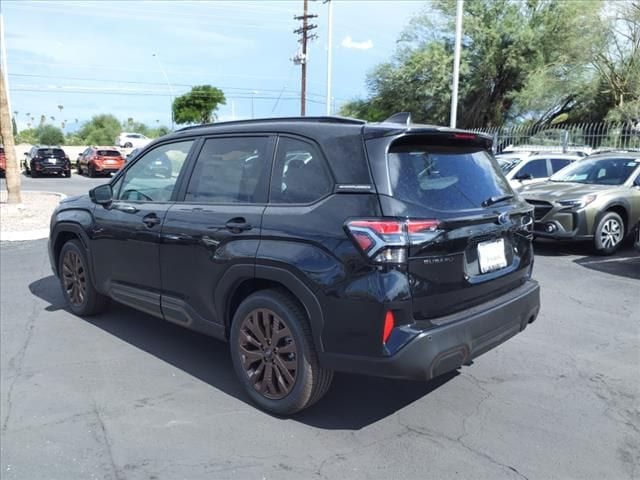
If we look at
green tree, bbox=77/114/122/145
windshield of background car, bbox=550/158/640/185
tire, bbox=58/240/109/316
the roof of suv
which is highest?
green tree, bbox=77/114/122/145

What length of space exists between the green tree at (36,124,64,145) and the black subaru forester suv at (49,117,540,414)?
236 feet

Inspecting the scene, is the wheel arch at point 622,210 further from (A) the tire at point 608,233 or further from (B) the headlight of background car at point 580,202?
(B) the headlight of background car at point 580,202

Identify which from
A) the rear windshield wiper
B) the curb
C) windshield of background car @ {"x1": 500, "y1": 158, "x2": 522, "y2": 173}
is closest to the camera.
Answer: the rear windshield wiper

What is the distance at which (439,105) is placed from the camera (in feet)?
104

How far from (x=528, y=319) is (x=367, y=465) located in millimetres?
1562

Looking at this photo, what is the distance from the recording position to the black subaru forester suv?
9.66ft

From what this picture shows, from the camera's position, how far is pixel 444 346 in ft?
9.79

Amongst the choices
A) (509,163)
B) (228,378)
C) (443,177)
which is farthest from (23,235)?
(509,163)

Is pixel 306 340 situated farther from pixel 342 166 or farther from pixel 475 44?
pixel 475 44

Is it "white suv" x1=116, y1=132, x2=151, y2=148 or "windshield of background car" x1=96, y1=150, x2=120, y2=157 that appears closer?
"windshield of background car" x1=96, y1=150, x2=120, y2=157

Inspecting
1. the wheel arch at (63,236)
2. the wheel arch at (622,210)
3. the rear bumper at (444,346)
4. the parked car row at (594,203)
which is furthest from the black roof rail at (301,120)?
the wheel arch at (622,210)

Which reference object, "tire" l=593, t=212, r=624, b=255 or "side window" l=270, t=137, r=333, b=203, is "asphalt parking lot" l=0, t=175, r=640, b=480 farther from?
"tire" l=593, t=212, r=624, b=255

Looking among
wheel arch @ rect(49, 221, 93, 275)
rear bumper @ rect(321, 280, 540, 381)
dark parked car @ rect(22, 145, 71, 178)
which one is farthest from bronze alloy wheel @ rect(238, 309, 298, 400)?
dark parked car @ rect(22, 145, 71, 178)

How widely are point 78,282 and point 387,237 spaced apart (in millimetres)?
3770
